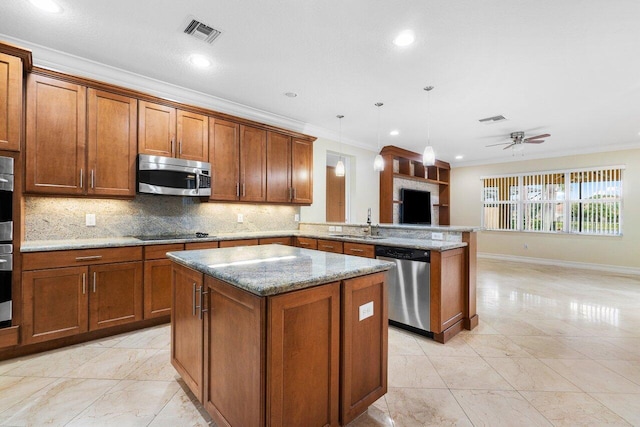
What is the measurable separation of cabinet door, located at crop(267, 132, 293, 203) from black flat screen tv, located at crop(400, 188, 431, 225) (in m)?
3.31

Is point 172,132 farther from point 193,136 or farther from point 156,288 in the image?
point 156,288

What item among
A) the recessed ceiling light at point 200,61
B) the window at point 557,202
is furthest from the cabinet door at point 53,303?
the window at point 557,202

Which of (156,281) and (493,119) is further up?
(493,119)

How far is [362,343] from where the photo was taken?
160cm

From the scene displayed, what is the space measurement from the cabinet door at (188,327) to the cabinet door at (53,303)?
4.00ft

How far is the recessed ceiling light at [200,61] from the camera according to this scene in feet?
9.32

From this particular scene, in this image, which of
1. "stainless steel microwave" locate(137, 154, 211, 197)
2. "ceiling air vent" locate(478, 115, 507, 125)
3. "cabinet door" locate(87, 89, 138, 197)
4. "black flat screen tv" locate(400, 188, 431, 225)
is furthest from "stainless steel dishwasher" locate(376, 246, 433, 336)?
"black flat screen tv" locate(400, 188, 431, 225)

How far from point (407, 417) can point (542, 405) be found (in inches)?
34.7

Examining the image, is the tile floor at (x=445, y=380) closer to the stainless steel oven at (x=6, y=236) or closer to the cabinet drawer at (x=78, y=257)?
the stainless steel oven at (x=6, y=236)

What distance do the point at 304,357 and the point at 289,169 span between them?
138 inches

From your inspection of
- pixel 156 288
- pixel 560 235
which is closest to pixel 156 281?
pixel 156 288

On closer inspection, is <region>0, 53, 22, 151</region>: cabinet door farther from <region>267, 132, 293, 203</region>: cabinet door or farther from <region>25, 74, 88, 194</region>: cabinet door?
<region>267, 132, 293, 203</region>: cabinet door

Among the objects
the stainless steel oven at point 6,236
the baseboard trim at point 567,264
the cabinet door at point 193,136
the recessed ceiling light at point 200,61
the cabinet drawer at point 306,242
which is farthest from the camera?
the baseboard trim at point 567,264

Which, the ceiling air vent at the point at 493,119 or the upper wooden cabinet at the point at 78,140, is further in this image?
the ceiling air vent at the point at 493,119
